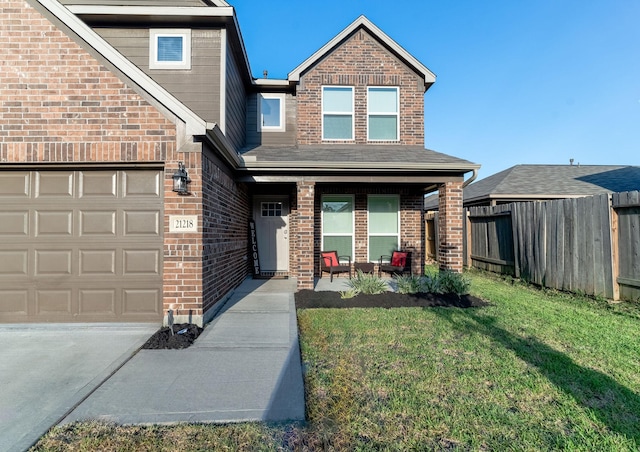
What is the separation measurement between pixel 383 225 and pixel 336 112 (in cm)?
351

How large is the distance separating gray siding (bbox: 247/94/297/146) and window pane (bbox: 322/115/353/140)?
1.01 m

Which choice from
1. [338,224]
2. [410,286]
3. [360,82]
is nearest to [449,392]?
[410,286]

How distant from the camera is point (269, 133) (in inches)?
343

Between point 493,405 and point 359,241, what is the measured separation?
608 cm

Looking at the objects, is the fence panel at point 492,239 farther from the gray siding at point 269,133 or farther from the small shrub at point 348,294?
the gray siding at point 269,133

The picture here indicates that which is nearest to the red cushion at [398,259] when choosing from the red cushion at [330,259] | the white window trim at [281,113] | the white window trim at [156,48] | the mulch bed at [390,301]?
the red cushion at [330,259]

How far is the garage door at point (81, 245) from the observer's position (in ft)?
14.5

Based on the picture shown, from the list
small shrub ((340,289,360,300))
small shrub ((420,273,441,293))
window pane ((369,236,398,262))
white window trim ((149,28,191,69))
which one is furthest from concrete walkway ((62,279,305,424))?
white window trim ((149,28,191,69))

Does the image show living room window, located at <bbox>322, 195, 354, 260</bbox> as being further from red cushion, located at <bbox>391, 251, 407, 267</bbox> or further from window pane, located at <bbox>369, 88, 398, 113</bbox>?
window pane, located at <bbox>369, 88, 398, 113</bbox>

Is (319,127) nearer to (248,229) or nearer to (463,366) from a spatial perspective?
(248,229)

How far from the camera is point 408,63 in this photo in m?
8.38

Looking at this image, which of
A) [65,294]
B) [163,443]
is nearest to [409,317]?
[163,443]

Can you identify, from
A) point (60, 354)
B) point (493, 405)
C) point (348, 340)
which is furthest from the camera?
point (348, 340)

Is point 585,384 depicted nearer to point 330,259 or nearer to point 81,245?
point 330,259
